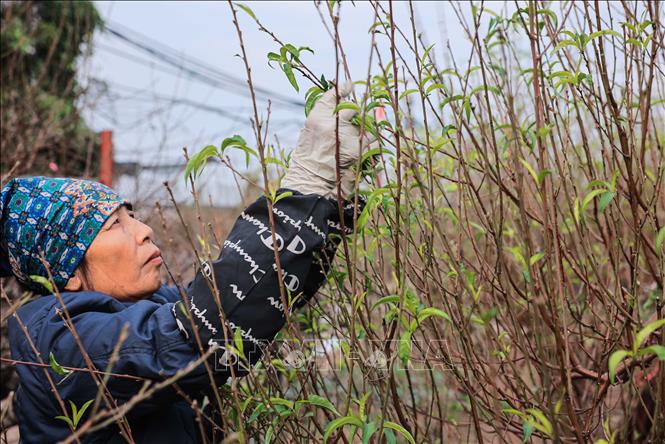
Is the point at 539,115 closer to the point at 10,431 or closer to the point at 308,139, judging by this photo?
the point at 308,139

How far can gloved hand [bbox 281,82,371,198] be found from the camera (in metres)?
1.44

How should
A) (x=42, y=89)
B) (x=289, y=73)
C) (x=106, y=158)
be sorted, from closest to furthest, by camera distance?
(x=289, y=73), (x=106, y=158), (x=42, y=89)

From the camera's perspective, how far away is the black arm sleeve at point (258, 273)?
56.2 inches

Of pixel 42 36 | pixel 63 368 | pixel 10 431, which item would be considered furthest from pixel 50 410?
pixel 42 36

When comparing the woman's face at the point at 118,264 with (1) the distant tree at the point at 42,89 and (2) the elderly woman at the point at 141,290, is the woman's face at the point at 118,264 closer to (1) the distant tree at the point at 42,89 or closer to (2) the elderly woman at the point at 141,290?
(2) the elderly woman at the point at 141,290

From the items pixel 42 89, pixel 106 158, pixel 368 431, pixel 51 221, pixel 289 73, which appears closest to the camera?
pixel 368 431

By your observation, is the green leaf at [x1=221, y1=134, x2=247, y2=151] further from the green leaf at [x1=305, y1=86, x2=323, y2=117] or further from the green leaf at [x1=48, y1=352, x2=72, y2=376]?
the green leaf at [x1=48, y1=352, x2=72, y2=376]

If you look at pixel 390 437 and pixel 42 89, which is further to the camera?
pixel 42 89

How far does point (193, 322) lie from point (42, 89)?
6828 millimetres

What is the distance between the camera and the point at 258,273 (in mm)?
1429

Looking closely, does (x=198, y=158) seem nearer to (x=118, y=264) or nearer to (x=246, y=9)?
(x=246, y=9)

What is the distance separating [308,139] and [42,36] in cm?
698

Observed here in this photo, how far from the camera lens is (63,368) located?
4.69ft

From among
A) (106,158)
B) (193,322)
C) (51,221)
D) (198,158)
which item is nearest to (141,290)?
(51,221)
